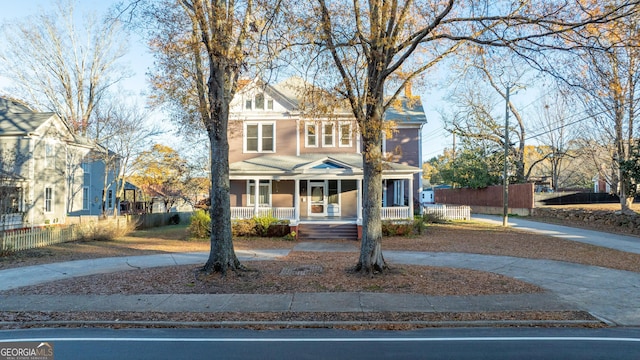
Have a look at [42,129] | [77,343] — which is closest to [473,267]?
[77,343]

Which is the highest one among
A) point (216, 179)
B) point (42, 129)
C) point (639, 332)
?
point (42, 129)

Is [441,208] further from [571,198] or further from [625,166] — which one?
[571,198]

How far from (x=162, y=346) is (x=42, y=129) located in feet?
85.4

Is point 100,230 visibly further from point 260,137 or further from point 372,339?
point 372,339

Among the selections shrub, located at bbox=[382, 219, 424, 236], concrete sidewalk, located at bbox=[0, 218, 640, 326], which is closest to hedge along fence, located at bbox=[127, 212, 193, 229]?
shrub, located at bbox=[382, 219, 424, 236]

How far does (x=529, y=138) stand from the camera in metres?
36.7

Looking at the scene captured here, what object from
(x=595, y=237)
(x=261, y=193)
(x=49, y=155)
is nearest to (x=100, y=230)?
(x=261, y=193)

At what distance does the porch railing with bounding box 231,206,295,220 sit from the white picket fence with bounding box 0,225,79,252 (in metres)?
7.32

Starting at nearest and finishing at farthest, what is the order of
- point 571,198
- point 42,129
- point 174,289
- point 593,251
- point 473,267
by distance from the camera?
point 174,289
point 473,267
point 593,251
point 42,129
point 571,198

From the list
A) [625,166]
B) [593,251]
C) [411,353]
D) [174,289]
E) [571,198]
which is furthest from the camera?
[571,198]

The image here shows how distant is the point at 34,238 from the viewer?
51.9ft

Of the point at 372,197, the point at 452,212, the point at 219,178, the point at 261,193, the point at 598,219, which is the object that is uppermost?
the point at 219,178

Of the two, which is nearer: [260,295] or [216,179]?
[260,295]

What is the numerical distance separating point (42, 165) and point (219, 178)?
22.0 metres
